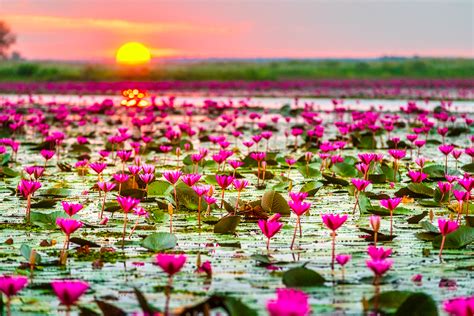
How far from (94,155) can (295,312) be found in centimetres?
872

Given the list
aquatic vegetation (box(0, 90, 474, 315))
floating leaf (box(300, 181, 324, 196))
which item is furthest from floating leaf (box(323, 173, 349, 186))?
floating leaf (box(300, 181, 324, 196))

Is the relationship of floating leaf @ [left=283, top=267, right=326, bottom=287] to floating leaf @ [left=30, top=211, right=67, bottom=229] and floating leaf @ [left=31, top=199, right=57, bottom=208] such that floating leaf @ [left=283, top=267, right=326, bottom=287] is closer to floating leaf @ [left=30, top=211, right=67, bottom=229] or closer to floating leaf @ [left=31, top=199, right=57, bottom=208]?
floating leaf @ [left=30, top=211, right=67, bottom=229]

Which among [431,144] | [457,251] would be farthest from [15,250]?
[431,144]

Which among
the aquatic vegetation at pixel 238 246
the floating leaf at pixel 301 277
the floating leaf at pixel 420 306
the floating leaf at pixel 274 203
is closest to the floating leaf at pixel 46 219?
the aquatic vegetation at pixel 238 246

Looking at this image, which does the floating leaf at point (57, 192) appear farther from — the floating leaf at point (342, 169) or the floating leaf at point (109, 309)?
the floating leaf at point (109, 309)

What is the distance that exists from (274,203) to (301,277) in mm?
2103

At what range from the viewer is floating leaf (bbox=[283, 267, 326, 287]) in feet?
12.2

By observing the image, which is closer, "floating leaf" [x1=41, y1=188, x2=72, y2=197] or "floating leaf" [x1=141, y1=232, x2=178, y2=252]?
"floating leaf" [x1=141, y1=232, x2=178, y2=252]

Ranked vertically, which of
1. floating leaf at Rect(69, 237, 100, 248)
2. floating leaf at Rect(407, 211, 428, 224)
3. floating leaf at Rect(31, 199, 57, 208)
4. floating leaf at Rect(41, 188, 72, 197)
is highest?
floating leaf at Rect(41, 188, 72, 197)

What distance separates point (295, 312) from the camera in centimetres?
238

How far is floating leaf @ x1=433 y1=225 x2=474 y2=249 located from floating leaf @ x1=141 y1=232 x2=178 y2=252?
1576mm

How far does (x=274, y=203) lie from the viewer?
5.82 m

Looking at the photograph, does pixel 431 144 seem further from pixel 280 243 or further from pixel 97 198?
pixel 280 243

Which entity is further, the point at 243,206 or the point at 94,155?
the point at 94,155
